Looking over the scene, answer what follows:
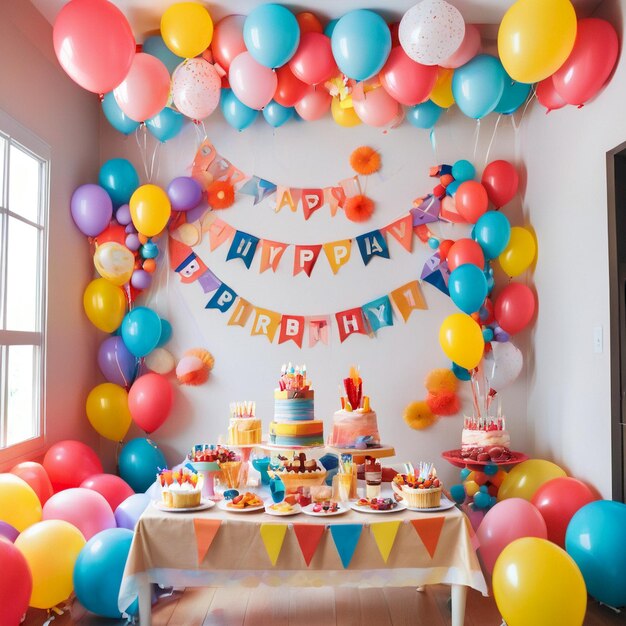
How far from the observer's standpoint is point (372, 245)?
4480 millimetres

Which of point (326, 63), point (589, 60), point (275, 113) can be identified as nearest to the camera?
point (589, 60)

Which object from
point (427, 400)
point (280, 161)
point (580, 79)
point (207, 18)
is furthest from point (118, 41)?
point (427, 400)

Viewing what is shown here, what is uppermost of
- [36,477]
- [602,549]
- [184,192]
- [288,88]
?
[288,88]

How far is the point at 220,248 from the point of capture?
4.52m

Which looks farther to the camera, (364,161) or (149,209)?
(364,161)

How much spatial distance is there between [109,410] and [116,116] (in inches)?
66.7

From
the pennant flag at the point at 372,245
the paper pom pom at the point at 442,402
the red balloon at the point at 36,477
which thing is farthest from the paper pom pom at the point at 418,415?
the red balloon at the point at 36,477

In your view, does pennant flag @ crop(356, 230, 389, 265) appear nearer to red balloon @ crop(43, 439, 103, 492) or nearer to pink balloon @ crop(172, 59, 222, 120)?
pink balloon @ crop(172, 59, 222, 120)

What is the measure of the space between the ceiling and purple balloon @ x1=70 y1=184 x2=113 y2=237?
911 millimetres

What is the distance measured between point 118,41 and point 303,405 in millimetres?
1826

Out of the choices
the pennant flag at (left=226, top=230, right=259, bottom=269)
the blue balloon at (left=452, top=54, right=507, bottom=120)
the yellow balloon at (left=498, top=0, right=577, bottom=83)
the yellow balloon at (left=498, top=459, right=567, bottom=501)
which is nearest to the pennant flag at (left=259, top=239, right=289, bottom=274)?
the pennant flag at (left=226, top=230, right=259, bottom=269)

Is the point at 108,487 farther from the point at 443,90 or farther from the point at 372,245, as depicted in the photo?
the point at 443,90

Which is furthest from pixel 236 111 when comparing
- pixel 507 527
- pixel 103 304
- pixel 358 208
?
pixel 507 527

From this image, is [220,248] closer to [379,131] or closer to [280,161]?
[280,161]
